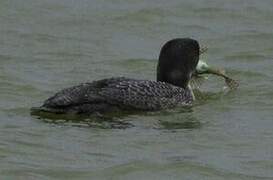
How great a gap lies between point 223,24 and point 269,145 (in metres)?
7.20

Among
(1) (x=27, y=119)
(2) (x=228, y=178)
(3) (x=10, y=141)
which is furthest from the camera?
(1) (x=27, y=119)

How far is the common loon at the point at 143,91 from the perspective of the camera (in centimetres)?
1449

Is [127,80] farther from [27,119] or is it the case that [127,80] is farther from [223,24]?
[223,24]

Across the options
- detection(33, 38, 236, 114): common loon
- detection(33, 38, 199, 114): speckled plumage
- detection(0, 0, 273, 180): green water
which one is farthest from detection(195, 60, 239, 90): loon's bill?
detection(33, 38, 199, 114): speckled plumage

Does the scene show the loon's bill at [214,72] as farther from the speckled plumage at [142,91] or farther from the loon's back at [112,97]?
the loon's back at [112,97]

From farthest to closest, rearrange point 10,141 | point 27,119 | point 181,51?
point 181,51 < point 27,119 < point 10,141

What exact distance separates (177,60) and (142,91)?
1.13 metres

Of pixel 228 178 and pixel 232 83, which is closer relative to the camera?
pixel 228 178

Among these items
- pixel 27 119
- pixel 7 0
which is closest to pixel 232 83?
pixel 27 119

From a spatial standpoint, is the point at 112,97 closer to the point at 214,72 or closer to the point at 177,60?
the point at 177,60

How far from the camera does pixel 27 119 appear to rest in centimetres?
1454

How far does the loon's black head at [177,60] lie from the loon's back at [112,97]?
0.44 m

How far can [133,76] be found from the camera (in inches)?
698

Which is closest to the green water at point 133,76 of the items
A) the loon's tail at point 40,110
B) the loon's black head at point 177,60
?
the loon's tail at point 40,110
